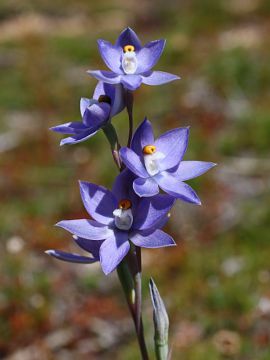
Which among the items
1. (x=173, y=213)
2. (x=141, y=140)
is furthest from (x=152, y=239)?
(x=173, y=213)

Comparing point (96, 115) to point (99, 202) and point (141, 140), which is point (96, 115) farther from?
point (99, 202)

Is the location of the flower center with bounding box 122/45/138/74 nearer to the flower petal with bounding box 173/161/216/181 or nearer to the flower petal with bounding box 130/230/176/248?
the flower petal with bounding box 173/161/216/181

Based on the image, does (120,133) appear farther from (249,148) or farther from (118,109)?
(118,109)

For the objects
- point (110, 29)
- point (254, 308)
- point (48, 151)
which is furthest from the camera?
point (110, 29)

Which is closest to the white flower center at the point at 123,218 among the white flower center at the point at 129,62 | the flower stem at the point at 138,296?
the flower stem at the point at 138,296

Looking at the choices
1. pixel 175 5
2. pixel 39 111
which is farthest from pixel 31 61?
pixel 175 5
